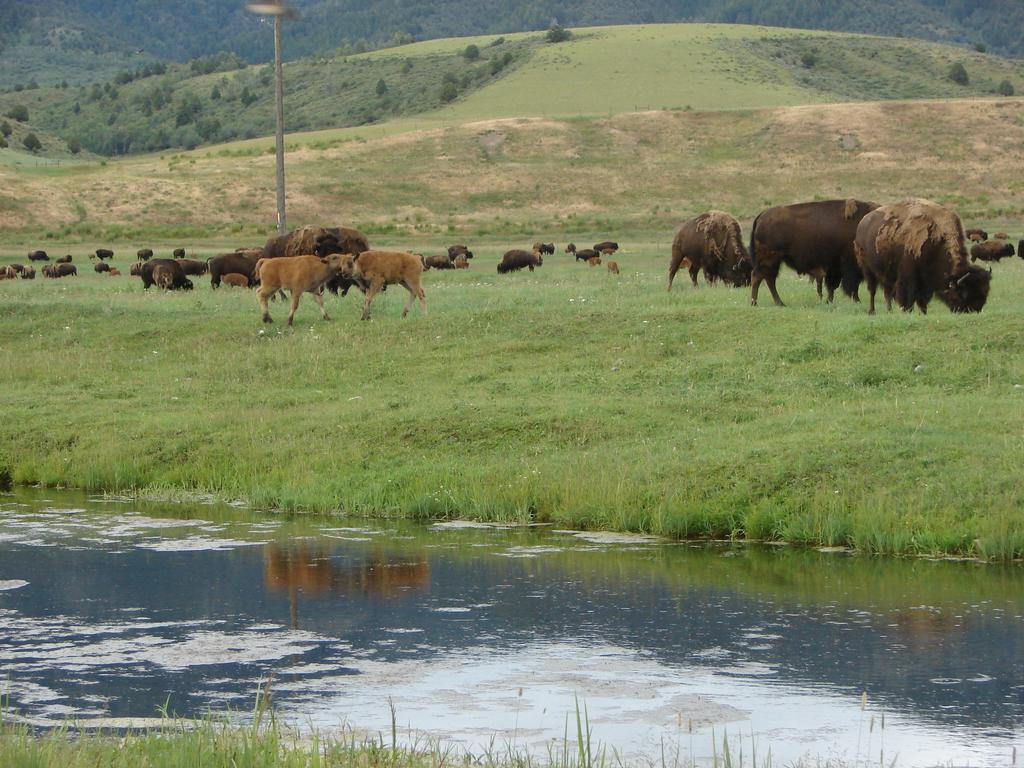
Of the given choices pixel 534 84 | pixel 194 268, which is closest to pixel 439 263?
pixel 194 268

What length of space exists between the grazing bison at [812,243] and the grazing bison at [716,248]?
4941mm

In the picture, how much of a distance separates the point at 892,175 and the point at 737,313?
67940 millimetres

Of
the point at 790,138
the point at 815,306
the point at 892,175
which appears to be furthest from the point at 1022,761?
the point at 790,138

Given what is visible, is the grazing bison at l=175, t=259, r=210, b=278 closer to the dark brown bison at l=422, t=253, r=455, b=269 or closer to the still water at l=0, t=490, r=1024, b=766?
the dark brown bison at l=422, t=253, r=455, b=269

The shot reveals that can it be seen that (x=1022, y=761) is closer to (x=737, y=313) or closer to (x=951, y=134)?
(x=737, y=313)

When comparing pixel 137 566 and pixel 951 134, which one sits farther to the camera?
pixel 951 134

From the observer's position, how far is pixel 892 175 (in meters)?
86.9

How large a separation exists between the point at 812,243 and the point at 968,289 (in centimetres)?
362

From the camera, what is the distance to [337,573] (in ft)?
42.1

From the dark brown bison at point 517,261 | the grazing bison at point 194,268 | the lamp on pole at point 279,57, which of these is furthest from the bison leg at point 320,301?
the dark brown bison at point 517,261

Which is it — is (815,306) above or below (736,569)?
above

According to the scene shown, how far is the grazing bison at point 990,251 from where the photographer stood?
1795 inches

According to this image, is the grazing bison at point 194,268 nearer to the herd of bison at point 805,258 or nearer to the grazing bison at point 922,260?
the herd of bison at point 805,258

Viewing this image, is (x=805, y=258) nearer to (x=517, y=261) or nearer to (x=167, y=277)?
(x=167, y=277)
